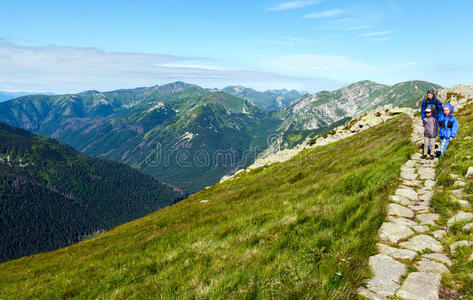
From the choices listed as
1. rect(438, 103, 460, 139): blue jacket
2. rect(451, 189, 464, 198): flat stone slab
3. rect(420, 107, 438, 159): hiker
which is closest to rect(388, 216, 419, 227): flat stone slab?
rect(451, 189, 464, 198): flat stone slab

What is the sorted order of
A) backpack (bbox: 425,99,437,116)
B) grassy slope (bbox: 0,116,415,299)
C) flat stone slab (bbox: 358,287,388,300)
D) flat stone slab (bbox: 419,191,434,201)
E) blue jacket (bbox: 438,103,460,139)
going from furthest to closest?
backpack (bbox: 425,99,437,116)
blue jacket (bbox: 438,103,460,139)
flat stone slab (bbox: 419,191,434,201)
grassy slope (bbox: 0,116,415,299)
flat stone slab (bbox: 358,287,388,300)

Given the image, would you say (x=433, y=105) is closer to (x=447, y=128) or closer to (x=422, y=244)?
(x=447, y=128)

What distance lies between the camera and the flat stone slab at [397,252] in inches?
236

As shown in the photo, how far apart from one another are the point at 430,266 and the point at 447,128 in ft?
45.5

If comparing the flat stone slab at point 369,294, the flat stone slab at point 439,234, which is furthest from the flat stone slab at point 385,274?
the flat stone slab at point 439,234

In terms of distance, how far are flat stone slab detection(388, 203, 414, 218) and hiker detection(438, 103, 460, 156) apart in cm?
951

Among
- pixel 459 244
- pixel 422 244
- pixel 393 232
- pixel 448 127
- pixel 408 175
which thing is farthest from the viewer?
pixel 448 127

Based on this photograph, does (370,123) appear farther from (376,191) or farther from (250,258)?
(250,258)

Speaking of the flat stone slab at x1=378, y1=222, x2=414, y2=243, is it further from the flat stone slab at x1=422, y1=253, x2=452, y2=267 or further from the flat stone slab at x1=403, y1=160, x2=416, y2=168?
the flat stone slab at x1=403, y1=160, x2=416, y2=168

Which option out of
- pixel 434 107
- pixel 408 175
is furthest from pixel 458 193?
pixel 434 107

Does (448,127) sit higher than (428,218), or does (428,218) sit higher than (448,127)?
(448,127)

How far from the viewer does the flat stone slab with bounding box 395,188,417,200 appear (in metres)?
9.89

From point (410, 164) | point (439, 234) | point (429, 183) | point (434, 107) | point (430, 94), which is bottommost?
point (439, 234)

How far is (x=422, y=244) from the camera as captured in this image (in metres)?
6.52
